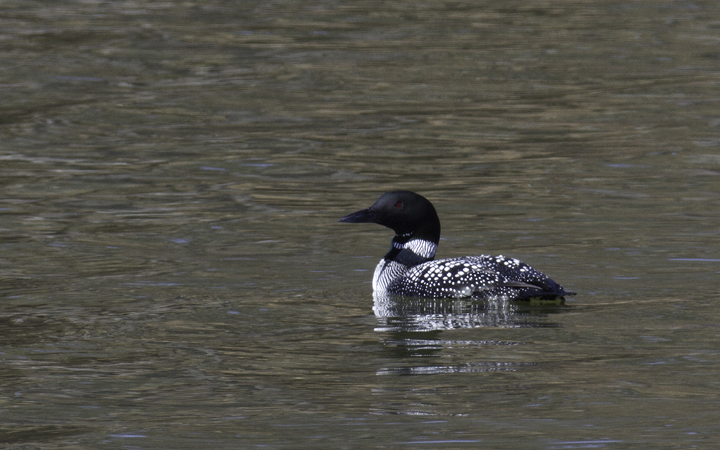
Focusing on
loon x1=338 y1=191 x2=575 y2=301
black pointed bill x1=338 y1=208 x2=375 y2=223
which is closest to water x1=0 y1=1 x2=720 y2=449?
loon x1=338 y1=191 x2=575 y2=301

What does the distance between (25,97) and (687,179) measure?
335 inches

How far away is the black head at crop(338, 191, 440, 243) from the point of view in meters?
8.51

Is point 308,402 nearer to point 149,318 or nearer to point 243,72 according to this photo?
point 149,318

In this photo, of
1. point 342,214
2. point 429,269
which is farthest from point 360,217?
point 342,214

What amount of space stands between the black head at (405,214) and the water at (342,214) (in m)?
0.46

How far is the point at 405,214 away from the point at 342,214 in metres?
2.27

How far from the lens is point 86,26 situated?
67.1ft

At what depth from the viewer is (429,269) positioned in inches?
317

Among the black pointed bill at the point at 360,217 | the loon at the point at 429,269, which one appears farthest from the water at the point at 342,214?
the black pointed bill at the point at 360,217

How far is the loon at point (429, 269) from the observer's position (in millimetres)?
7645

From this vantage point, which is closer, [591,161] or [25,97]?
[591,161]

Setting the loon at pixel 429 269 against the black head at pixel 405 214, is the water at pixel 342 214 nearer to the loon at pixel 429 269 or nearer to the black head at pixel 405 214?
the loon at pixel 429 269

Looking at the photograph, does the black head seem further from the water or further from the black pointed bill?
the water

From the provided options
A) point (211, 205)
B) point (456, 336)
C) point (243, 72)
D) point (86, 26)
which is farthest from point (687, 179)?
point (86, 26)
